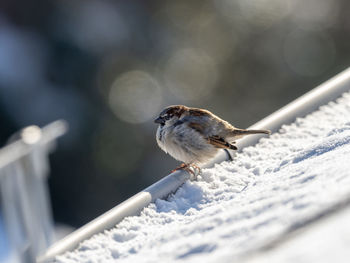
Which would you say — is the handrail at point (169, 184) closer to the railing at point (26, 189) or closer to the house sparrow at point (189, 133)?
the railing at point (26, 189)

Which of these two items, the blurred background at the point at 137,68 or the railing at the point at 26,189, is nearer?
the railing at the point at 26,189

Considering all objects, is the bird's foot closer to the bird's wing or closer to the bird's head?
the bird's wing

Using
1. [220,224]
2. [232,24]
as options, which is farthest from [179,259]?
[232,24]

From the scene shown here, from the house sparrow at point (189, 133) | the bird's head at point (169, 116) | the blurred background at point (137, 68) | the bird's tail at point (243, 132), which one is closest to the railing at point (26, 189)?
the bird's tail at point (243, 132)

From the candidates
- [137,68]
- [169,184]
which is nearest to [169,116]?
[169,184]

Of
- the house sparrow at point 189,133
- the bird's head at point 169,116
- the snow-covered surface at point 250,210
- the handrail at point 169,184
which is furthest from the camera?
the bird's head at point 169,116

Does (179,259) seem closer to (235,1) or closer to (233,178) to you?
(233,178)
